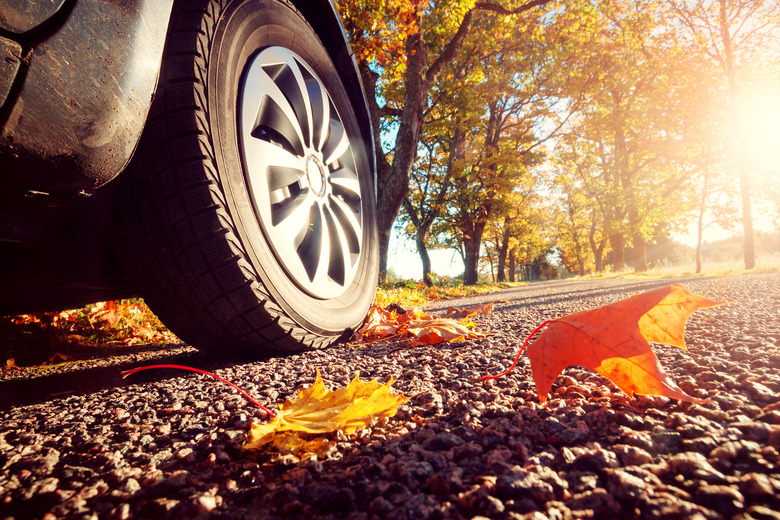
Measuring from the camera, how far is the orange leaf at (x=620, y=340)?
970mm

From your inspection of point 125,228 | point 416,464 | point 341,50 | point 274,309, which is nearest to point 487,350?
point 274,309

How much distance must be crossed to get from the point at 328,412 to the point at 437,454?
0.99ft

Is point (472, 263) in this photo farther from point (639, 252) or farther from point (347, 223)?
point (347, 223)

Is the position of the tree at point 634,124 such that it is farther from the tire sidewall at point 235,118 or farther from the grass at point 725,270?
the tire sidewall at point 235,118

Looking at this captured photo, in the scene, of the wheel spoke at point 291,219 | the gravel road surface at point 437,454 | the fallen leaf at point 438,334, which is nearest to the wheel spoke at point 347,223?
the wheel spoke at point 291,219

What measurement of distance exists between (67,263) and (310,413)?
1.11 metres

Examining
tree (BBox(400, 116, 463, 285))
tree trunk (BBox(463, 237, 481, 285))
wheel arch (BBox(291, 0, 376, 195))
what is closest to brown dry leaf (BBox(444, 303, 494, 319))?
wheel arch (BBox(291, 0, 376, 195))

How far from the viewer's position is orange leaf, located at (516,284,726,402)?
0.97m

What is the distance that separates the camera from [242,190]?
1520 mm

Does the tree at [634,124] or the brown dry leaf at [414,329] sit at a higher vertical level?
the tree at [634,124]

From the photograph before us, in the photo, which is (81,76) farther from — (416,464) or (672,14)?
(672,14)

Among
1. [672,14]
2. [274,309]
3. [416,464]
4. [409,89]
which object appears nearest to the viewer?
[416,464]

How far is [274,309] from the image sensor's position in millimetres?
1512

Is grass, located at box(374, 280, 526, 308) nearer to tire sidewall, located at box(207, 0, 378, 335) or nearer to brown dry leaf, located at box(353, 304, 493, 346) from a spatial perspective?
brown dry leaf, located at box(353, 304, 493, 346)
